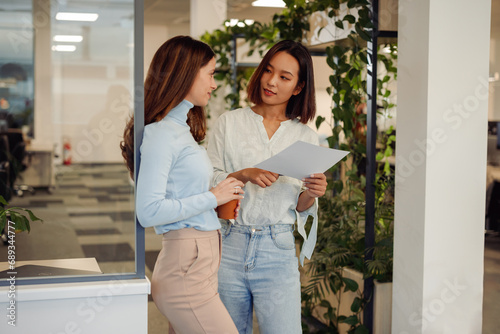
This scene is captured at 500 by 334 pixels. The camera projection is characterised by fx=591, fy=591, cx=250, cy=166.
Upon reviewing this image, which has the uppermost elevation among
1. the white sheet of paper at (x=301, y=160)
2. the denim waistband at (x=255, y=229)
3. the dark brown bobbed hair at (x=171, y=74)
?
the dark brown bobbed hair at (x=171, y=74)

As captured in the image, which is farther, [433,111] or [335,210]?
[335,210]

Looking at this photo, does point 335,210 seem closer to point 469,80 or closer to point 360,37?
point 360,37

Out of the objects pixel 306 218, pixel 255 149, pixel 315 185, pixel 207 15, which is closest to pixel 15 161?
pixel 207 15

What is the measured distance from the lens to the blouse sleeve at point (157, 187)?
58.4 inches

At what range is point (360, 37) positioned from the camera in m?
3.02

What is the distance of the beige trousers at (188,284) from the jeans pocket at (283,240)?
1.23 ft

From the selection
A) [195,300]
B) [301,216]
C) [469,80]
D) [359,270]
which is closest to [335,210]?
[359,270]

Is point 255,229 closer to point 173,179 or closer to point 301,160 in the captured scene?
point 301,160

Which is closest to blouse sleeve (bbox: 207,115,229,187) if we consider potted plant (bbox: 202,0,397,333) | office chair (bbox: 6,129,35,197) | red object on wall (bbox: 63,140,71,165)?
office chair (bbox: 6,129,35,197)

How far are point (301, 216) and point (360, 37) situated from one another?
133 centimetres

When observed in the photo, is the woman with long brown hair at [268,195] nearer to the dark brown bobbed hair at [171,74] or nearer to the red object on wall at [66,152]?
the dark brown bobbed hair at [171,74]

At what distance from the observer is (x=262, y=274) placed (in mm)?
1928

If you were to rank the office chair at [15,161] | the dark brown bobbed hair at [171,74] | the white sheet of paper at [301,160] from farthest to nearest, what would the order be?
the office chair at [15,161] → the white sheet of paper at [301,160] → the dark brown bobbed hair at [171,74]

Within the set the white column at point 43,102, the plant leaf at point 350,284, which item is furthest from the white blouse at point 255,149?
the white column at point 43,102
